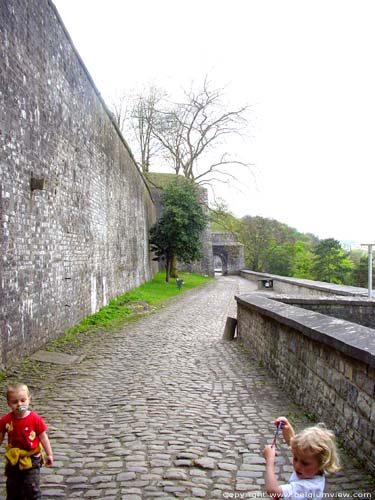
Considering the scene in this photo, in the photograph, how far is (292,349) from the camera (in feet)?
19.1

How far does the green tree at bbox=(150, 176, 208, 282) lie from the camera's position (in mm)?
28797

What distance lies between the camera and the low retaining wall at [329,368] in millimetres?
3592

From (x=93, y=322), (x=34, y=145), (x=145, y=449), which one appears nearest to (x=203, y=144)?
(x=93, y=322)

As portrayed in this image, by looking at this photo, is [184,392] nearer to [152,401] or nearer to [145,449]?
[152,401]

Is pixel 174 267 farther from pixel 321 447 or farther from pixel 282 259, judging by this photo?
pixel 321 447

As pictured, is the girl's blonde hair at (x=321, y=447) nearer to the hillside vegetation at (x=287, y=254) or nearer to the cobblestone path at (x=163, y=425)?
the cobblestone path at (x=163, y=425)

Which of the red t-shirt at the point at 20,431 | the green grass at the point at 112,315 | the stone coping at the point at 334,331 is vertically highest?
the stone coping at the point at 334,331

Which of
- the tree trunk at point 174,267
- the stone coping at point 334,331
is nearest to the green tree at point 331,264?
the tree trunk at point 174,267

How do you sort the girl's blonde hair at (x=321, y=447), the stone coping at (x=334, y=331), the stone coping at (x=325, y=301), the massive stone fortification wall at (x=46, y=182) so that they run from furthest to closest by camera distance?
the stone coping at (x=325, y=301), the massive stone fortification wall at (x=46, y=182), the stone coping at (x=334, y=331), the girl's blonde hair at (x=321, y=447)

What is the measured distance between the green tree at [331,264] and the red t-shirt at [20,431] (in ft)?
144

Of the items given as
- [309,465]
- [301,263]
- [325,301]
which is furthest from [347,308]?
[301,263]

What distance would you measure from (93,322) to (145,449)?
8487mm

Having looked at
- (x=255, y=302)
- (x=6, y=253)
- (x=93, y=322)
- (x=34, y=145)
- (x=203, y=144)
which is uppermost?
(x=203, y=144)

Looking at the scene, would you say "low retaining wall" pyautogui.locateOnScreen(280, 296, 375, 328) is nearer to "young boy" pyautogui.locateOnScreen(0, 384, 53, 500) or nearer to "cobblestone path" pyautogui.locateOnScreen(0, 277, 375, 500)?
"cobblestone path" pyautogui.locateOnScreen(0, 277, 375, 500)
